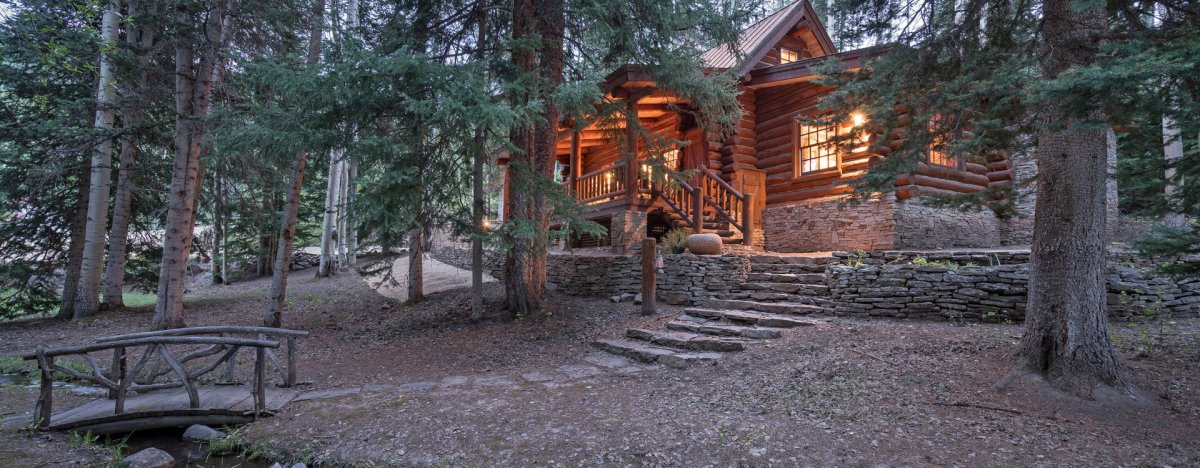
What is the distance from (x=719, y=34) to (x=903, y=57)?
12.7ft

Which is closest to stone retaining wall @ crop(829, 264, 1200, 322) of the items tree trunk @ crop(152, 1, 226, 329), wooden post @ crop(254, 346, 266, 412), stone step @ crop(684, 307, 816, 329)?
stone step @ crop(684, 307, 816, 329)

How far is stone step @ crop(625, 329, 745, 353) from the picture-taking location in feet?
22.4

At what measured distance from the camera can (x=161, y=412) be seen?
16.2 feet

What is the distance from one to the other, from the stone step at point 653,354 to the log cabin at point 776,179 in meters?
4.27

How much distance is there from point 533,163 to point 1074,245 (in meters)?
7.29

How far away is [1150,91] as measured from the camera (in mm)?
3508

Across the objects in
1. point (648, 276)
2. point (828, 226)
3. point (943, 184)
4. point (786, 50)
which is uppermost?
point (786, 50)

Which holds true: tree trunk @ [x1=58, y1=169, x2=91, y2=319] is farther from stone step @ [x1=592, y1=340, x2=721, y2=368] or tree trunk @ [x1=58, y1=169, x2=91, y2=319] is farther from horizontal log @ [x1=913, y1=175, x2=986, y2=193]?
horizontal log @ [x1=913, y1=175, x2=986, y2=193]

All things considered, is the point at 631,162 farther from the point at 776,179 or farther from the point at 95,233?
the point at 95,233

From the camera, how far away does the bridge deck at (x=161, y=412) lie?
4.76 m

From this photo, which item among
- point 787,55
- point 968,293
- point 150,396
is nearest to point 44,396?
point 150,396

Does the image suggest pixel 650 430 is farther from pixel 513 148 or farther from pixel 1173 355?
pixel 1173 355

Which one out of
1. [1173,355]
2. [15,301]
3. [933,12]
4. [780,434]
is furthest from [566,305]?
[15,301]

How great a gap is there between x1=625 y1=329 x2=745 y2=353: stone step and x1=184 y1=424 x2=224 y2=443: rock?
5.05m
